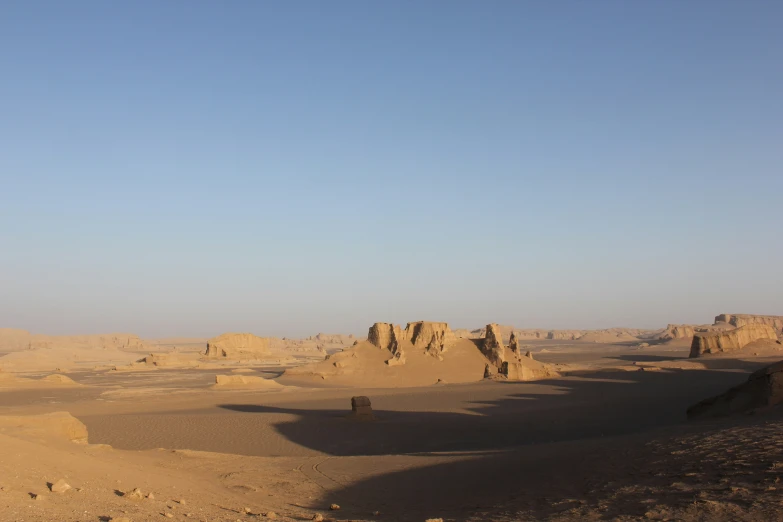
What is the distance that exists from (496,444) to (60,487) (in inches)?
610

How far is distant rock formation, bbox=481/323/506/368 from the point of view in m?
55.8

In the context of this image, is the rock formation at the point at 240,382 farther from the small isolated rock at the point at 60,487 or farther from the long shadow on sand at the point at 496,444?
the small isolated rock at the point at 60,487

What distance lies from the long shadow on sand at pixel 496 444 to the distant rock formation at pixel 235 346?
65.9 m

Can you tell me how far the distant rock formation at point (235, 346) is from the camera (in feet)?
332

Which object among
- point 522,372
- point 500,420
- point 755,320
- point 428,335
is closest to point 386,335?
point 428,335

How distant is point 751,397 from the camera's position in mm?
17125

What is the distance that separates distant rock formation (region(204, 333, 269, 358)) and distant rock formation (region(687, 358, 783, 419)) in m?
88.6

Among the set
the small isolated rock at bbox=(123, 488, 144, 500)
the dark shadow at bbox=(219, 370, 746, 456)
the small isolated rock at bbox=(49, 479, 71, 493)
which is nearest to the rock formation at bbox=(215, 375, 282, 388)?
the dark shadow at bbox=(219, 370, 746, 456)

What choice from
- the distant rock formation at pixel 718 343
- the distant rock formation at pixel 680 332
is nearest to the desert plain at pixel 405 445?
the distant rock formation at pixel 718 343

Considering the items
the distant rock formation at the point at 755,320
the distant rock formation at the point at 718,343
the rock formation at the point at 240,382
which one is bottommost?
the rock formation at the point at 240,382

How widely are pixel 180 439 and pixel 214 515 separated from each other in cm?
1625

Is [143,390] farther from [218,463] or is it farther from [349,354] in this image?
[218,463]

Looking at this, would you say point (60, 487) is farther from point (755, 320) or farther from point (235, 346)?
point (755, 320)

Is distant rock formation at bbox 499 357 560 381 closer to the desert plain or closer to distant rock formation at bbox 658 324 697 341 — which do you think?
the desert plain
